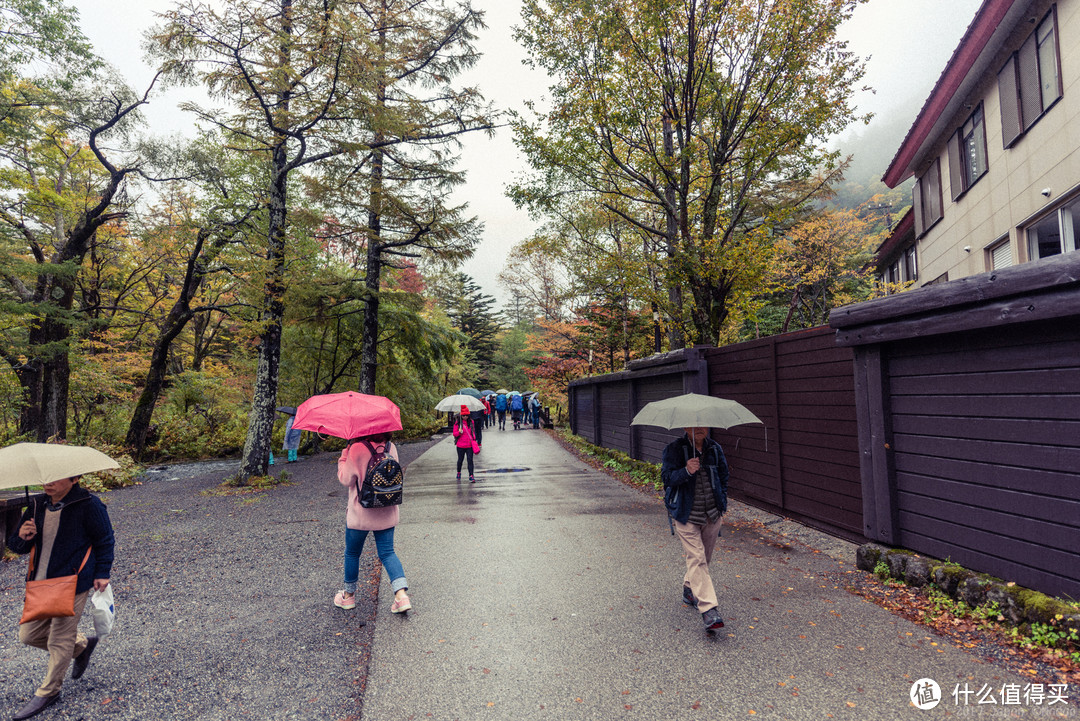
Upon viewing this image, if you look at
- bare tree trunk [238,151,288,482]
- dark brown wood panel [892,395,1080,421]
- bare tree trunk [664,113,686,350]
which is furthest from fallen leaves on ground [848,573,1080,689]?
bare tree trunk [238,151,288,482]

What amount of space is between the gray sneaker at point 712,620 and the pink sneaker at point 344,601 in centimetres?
299

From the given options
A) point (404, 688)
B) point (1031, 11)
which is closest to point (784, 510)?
point (404, 688)

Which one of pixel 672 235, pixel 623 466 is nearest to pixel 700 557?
pixel 623 466

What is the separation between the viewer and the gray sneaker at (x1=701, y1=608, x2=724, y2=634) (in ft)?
12.4

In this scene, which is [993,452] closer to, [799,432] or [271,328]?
[799,432]

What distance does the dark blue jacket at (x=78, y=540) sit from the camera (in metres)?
3.25

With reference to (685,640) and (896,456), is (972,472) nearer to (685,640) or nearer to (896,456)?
(896,456)

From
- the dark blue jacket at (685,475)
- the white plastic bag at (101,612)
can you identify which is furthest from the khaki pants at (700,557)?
the white plastic bag at (101,612)

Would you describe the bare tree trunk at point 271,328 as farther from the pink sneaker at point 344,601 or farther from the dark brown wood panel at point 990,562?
the dark brown wood panel at point 990,562

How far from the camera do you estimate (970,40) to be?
10289 mm

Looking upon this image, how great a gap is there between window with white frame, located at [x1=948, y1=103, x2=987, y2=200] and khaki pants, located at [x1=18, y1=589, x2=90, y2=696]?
1615 centimetres

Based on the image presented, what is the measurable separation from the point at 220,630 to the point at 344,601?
0.95 m

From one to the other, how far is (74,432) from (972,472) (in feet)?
77.6

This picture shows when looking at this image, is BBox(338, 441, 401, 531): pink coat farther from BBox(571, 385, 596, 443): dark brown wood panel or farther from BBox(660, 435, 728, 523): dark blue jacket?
BBox(571, 385, 596, 443): dark brown wood panel
